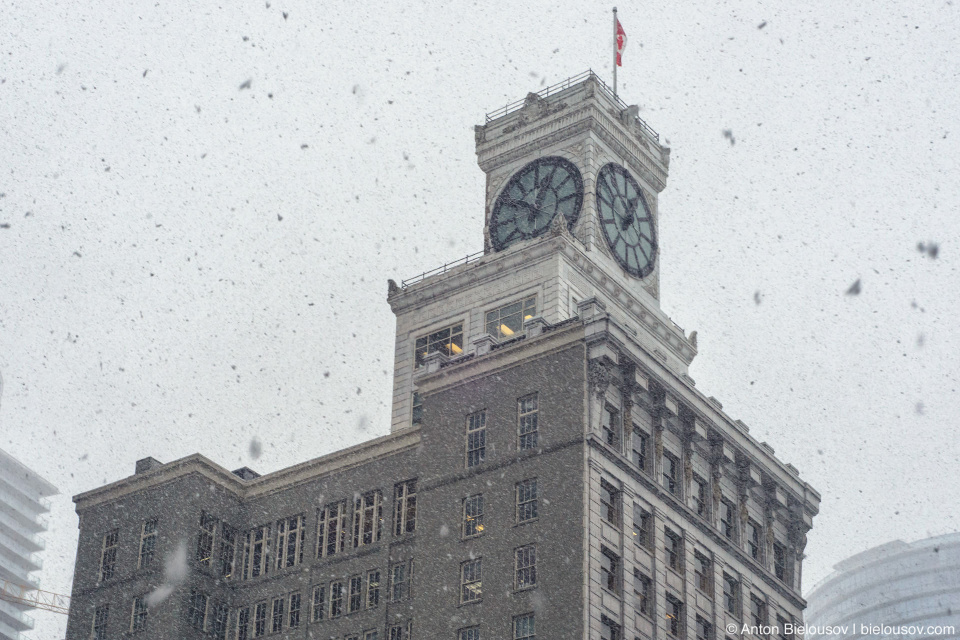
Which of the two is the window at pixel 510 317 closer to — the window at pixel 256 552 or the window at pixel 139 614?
the window at pixel 256 552

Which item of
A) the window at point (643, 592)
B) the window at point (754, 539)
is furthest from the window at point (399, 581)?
the window at point (754, 539)

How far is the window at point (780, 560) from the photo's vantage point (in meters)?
84.4

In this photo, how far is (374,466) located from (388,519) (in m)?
3.35

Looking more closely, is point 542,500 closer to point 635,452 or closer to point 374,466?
point 635,452

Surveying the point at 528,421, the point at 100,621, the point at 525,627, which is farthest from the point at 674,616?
the point at 100,621

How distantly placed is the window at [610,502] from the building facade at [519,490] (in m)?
0.10

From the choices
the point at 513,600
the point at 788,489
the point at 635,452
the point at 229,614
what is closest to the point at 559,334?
the point at 635,452

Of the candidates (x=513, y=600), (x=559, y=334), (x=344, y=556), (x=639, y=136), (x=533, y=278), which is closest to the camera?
(x=513, y=600)

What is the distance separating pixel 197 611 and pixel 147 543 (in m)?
4.70

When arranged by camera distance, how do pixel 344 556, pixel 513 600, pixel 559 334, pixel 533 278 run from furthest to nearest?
pixel 533 278
pixel 344 556
pixel 559 334
pixel 513 600

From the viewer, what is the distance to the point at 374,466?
8112 cm

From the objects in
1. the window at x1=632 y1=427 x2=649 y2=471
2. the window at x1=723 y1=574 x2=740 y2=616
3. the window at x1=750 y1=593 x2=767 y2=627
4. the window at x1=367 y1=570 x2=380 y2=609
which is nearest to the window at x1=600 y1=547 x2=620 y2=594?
the window at x1=632 y1=427 x2=649 y2=471

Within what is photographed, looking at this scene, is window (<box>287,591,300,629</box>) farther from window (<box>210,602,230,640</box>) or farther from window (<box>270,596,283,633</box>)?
window (<box>210,602,230,640</box>)

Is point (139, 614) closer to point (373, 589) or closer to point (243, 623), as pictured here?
point (243, 623)
